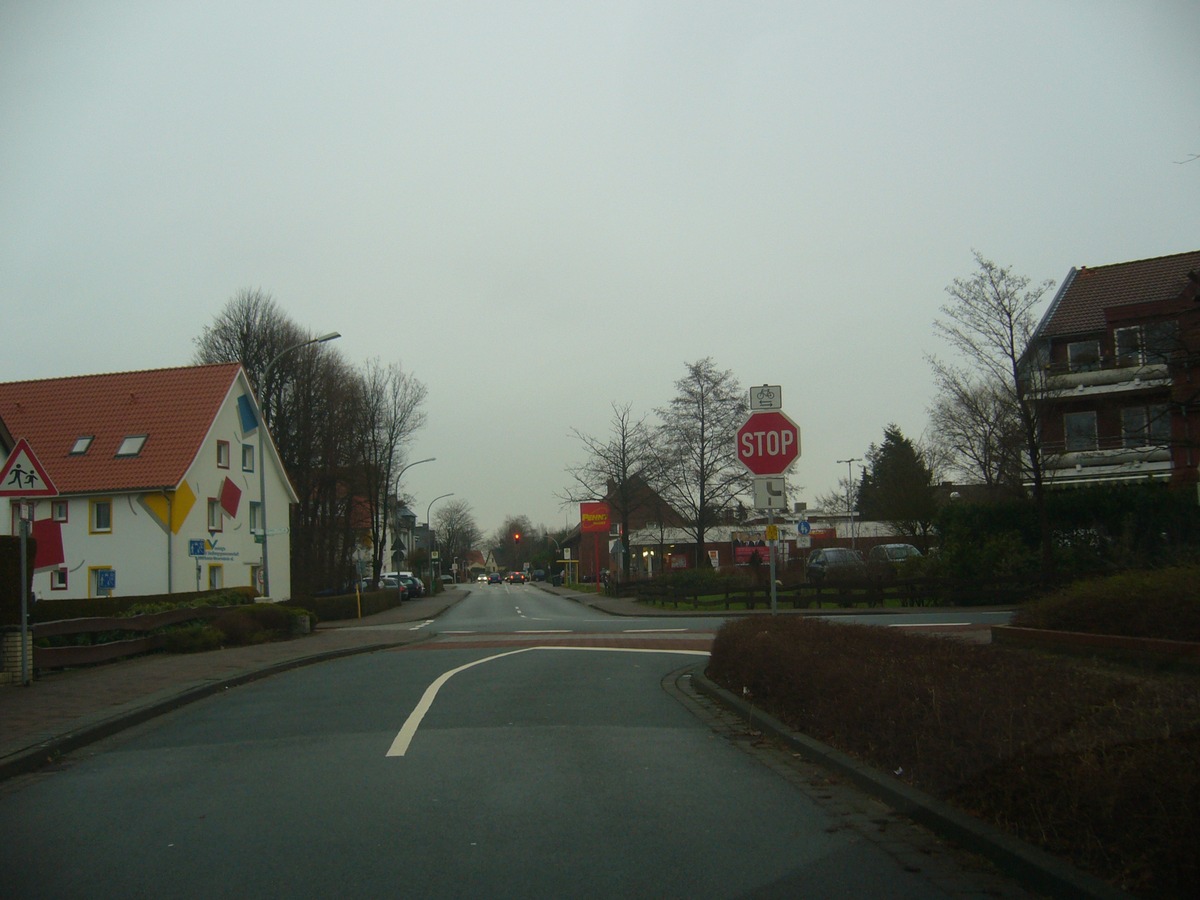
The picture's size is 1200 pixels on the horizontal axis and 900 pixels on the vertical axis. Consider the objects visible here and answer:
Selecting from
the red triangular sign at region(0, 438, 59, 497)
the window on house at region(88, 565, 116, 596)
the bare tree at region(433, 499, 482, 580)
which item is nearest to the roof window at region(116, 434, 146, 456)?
the window on house at region(88, 565, 116, 596)

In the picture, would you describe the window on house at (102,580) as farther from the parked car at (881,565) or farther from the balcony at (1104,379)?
the balcony at (1104,379)

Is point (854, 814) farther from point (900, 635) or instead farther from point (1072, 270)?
point (1072, 270)

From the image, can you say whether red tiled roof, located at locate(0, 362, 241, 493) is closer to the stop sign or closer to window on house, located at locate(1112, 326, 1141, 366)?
the stop sign

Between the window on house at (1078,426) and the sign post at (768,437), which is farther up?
the window on house at (1078,426)

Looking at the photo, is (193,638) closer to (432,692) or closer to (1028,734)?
(432,692)

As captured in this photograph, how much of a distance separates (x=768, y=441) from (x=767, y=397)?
54 centimetres

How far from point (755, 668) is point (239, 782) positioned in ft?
17.1

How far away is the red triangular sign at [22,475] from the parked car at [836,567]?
25223mm

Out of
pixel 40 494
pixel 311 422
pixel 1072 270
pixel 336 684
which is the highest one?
pixel 1072 270

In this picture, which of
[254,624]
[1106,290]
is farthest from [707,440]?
[254,624]

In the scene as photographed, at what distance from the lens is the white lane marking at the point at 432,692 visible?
888 cm

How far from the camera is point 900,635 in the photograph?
11.0m

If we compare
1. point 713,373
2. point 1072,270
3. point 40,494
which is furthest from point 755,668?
point 1072,270

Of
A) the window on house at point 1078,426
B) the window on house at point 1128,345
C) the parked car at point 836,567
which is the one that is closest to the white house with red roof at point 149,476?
the parked car at point 836,567
